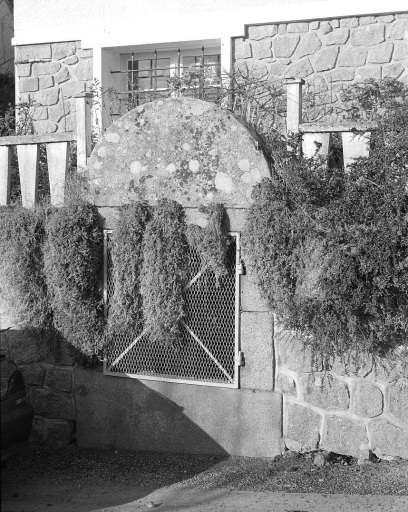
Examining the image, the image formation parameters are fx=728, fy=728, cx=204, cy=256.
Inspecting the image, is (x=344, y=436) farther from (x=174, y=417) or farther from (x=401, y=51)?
(x=401, y=51)

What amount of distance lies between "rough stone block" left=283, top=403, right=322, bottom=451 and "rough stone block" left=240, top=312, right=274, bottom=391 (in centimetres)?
26

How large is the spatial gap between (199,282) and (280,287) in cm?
78

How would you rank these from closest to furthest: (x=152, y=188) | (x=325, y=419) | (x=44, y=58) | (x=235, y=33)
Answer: (x=325, y=419) < (x=152, y=188) < (x=235, y=33) < (x=44, y=58)

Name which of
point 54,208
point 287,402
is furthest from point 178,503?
point 54,208

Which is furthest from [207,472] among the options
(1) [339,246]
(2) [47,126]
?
(2) [47,126]

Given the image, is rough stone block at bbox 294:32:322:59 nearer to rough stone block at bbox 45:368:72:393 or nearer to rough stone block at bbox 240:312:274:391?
rough stone block at bbox 240:312:274:391

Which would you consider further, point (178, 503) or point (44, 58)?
point (44, 58)

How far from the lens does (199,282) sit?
19.3 feet

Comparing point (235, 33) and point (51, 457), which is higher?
point (235, 33)

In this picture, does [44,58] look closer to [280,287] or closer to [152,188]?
[152,188]

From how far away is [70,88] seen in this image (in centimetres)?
912

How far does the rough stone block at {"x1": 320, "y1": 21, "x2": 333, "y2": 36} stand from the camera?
827 centimetres

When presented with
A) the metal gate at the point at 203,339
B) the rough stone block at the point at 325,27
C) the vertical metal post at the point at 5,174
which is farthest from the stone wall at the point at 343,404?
the rough stone block at the point at 325,27

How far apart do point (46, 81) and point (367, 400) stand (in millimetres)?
5959
